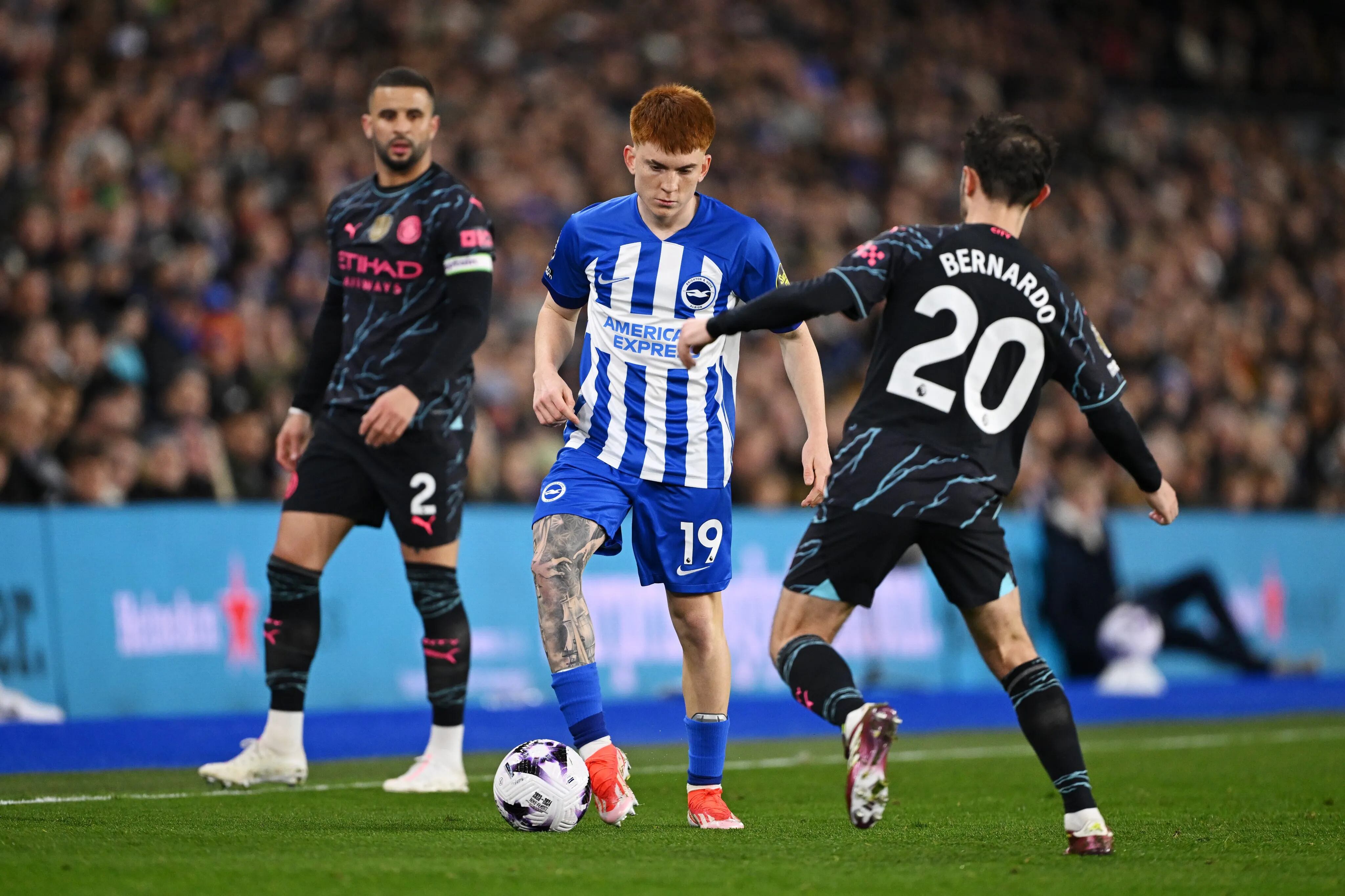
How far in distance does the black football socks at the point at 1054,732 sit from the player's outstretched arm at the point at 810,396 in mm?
1061

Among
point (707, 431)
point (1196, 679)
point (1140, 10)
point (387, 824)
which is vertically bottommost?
point (1196, 679)

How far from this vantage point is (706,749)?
18.5 feet

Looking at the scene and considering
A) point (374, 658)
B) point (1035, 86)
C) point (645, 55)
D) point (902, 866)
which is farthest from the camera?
point (1035, 86)

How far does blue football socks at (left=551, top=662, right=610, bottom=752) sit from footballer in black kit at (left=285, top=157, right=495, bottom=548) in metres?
1.37

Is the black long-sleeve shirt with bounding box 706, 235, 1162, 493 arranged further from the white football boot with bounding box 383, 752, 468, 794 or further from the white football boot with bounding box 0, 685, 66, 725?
the white football boot with bounding box 0, 685, 66, 725

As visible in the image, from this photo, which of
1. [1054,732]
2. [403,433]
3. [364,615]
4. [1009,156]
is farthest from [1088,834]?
[364,615]

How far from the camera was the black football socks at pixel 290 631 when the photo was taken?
6535 mm

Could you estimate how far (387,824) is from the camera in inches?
217

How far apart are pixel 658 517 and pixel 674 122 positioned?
1.29 m

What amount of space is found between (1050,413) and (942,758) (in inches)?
299

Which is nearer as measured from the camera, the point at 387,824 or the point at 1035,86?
the point at 387,824

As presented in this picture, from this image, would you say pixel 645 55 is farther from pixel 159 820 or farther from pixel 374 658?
pixel 159 820

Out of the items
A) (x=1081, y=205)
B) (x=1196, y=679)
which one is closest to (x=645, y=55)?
(x=1081, y=205)

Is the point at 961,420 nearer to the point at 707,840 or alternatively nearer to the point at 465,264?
the point at 707,840
